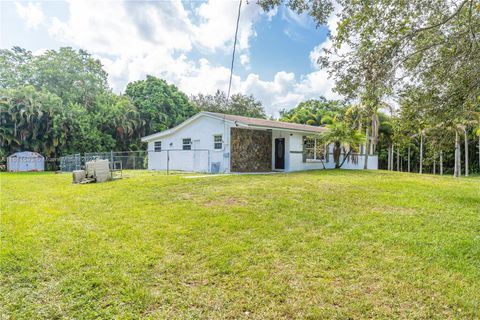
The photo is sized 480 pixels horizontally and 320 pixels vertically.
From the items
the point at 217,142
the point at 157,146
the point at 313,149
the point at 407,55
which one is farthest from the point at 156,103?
the point at 407,55

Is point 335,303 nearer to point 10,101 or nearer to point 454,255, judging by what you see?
point 454,255

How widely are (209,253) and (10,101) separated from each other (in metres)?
26.7

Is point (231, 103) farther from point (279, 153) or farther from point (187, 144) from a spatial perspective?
point (279, 153)

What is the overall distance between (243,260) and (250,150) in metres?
12.5

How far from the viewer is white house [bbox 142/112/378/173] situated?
15.5 metres

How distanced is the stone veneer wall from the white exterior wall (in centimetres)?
44

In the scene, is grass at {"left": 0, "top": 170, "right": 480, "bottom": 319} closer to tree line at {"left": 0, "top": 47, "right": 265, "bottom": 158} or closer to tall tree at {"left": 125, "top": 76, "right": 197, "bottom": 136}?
tree line at {"left": 0, "top": 47, "right": 265, "bottom": 158}

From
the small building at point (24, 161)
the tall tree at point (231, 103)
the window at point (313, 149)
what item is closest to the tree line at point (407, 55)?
the window at point (313, 149)

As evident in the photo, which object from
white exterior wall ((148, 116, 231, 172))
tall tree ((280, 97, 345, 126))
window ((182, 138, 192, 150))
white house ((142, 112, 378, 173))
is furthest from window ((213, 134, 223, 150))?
tall tree ((280, 97, 345, 126))

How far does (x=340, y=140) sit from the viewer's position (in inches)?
663

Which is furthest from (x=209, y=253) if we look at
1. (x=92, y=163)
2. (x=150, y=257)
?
(x=92, y=163)

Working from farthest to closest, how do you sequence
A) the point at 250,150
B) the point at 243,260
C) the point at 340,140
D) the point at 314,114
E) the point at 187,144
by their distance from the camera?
1. the point at 314,114
2. the point at 187,144
3. the point at 340,140
4. the point at 250,150
5. the point at 243,260

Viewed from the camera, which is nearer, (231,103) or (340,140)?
(340,140)

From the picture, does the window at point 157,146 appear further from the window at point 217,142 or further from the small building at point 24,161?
the small building at point 24,161
